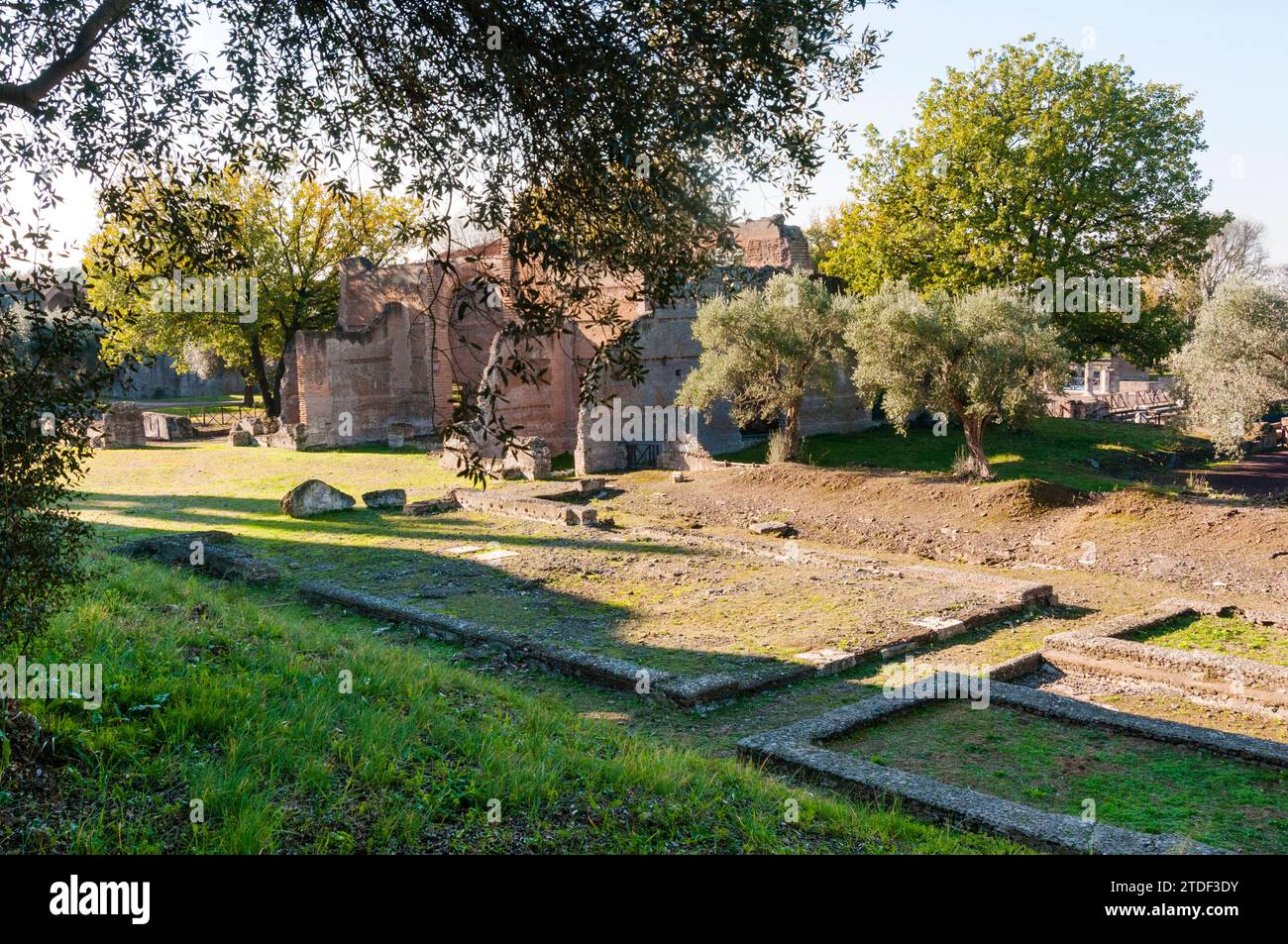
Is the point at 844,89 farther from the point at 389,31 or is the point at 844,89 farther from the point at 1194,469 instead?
the point at 1194,469

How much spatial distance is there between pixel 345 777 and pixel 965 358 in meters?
15.4

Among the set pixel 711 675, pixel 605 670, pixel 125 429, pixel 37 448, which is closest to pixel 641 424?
pixel 605 670

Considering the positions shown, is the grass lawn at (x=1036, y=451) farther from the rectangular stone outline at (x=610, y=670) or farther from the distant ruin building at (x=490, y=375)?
the rectangular stone outline at (x=610, y=670)

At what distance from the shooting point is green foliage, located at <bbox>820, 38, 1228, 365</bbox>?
74.6 feet

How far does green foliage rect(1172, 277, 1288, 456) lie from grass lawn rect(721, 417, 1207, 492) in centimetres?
291

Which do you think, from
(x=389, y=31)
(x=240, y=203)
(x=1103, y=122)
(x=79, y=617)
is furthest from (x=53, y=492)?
(x=240, y=203)

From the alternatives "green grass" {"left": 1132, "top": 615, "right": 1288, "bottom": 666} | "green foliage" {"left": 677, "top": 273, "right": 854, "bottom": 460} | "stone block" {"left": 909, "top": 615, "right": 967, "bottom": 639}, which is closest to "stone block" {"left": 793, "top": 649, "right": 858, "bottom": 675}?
"stone block" {"left": 909, "top": 615, "right": 967, "bottom": 639}

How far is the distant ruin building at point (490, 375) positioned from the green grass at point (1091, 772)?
1484cm

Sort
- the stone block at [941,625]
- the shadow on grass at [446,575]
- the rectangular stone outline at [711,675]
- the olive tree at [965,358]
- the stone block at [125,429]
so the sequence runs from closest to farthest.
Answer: the rectangular stone outline at [711,675], the shadow on grass at [446,575], the stone block at [941,625], the olive tree at [965,358], the stone block at [125,429]

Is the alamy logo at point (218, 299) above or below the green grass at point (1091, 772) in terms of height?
above

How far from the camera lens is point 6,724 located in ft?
15.8

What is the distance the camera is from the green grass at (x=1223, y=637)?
32.0 feet

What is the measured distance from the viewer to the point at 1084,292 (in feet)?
75.0

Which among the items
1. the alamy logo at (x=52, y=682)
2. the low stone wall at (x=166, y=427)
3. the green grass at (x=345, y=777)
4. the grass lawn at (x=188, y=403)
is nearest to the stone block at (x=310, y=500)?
the green grass at (x=345, y=777)
